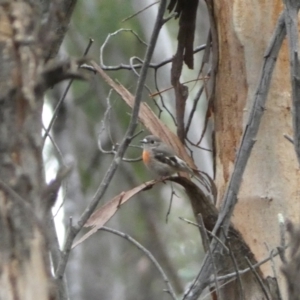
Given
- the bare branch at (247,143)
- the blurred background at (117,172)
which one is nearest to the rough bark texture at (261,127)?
the bare branch at (247,143)

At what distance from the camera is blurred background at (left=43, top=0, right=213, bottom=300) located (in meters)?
8.55

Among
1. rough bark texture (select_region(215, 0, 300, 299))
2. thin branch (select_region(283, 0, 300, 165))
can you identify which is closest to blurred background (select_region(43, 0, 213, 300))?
rough bark texture (select_region(215, 0, 300, 299))

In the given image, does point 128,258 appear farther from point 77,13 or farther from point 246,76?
point 246,76

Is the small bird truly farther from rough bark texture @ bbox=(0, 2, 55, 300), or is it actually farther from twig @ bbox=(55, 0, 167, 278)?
rough bark texture @ bbox=(0, 2, 55, 300)

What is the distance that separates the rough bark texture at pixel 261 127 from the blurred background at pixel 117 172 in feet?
15.3

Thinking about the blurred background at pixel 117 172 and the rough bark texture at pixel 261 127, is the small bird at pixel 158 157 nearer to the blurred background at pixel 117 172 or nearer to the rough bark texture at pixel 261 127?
the rough bark texture at pixel 261 127

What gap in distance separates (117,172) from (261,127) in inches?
333

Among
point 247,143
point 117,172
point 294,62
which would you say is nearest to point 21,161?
point 294,62

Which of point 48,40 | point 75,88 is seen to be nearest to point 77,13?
point 75,88

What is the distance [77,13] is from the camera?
33.5ft

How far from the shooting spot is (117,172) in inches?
443

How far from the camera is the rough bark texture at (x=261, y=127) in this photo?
2.80 m

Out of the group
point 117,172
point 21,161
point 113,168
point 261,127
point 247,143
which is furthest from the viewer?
point 117,172

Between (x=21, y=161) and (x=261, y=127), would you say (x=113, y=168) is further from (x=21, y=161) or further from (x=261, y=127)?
(x=261, y=127)
